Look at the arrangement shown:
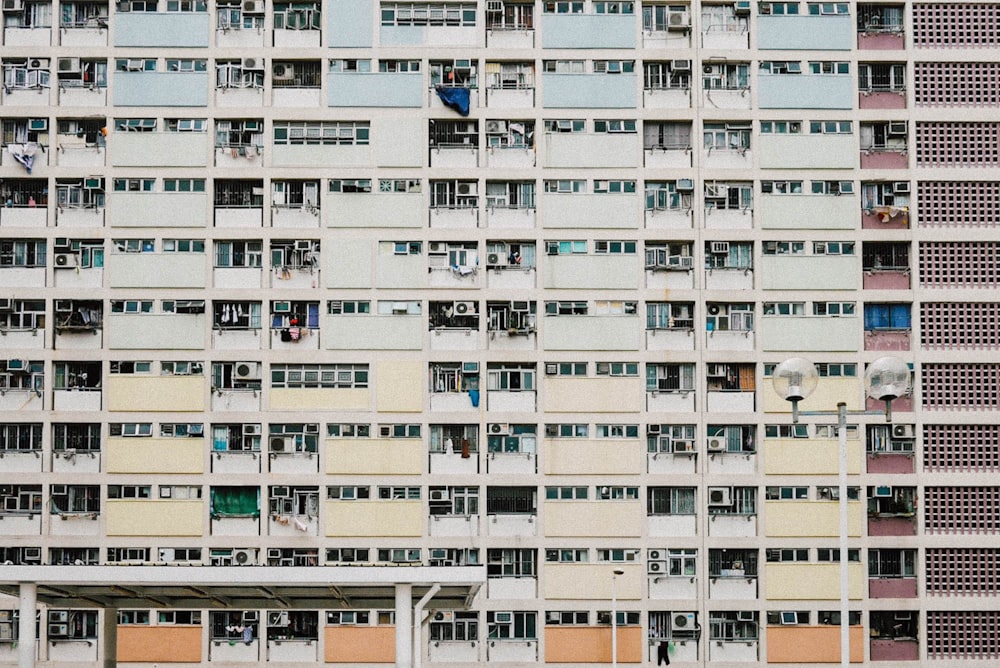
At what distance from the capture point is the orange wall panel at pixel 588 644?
35.4 meters

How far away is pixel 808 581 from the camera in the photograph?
35594mm

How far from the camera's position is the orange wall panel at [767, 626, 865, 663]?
35.4 meters

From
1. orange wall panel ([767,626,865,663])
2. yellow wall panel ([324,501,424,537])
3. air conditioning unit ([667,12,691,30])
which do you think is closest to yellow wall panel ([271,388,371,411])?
yellow wall panel ([324,501,424,537])

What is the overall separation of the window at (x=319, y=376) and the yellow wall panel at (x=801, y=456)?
9.93m

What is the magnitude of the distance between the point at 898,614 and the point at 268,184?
18403 mm

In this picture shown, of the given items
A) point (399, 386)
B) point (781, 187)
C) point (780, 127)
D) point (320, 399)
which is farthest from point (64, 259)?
point (780, 127)

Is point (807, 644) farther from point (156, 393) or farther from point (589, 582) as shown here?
point (156, 393)

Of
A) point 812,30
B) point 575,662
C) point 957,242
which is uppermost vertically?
point 812,30

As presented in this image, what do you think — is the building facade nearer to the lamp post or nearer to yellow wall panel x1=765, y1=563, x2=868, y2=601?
yellow wall panel x1=765, y1=563, x2=868, y2=601

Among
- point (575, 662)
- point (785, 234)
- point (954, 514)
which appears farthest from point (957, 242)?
point (575, 662)

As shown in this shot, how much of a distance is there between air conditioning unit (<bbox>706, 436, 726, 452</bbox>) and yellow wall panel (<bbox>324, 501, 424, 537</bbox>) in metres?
7.06

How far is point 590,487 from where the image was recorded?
35.8 m

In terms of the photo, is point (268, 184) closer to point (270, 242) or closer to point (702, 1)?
point (270, 242)

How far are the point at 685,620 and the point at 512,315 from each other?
8.37m
